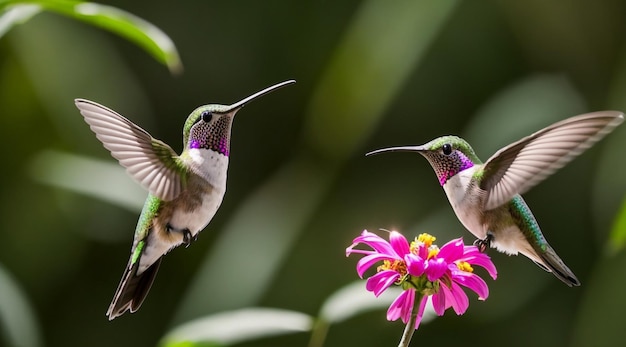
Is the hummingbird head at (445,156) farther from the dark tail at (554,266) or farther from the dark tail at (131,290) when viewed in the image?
the dark tail at (131,290)

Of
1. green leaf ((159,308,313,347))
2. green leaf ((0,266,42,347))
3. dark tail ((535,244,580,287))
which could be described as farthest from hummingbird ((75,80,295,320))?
green leaf ((0,266,42,347))

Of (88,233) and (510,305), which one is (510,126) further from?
(88,233)

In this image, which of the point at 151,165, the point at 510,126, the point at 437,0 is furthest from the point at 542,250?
the point at 437,0

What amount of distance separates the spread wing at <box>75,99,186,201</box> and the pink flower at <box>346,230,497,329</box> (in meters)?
0.19

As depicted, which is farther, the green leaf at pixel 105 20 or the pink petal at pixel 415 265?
the green leaf at pixel 105 20

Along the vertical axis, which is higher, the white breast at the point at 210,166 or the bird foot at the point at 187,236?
the white breast at the point at 210,166

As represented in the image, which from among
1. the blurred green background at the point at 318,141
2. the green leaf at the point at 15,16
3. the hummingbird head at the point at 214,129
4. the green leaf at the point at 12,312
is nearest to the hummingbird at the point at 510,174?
the hummingbird head at the point at 214,129

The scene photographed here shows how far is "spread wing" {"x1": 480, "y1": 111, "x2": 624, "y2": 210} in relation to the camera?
0.64 m

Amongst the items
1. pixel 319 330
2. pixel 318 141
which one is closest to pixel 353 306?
pixel 319 330

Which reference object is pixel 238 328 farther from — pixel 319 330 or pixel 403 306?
pixel 403 306

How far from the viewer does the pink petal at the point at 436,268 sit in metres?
0.74

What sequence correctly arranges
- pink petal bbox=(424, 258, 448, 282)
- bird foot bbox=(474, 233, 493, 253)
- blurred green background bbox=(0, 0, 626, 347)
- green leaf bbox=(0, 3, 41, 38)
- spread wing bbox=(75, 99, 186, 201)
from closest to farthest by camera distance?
spread wing bbox=(75, 99, 186, 201) → pink petal bbox=(424, 258, 448, 282) → bird foot bbox=(474, 233, 493, 253) → green leaf bbox=(0, 3, 41, 38) → blurred green background bbox=(0, 0, 626, 347)

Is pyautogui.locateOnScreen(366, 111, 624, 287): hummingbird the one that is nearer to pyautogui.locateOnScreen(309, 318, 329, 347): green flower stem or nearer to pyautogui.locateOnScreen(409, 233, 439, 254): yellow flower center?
pyautogui.locateOnScreen(409, 233, 439, 254): yellow flower center

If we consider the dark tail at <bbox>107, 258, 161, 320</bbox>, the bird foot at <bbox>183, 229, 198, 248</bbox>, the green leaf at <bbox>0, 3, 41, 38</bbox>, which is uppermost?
the green leaf at <bbox>0, 3, 41, 38</bbox>
